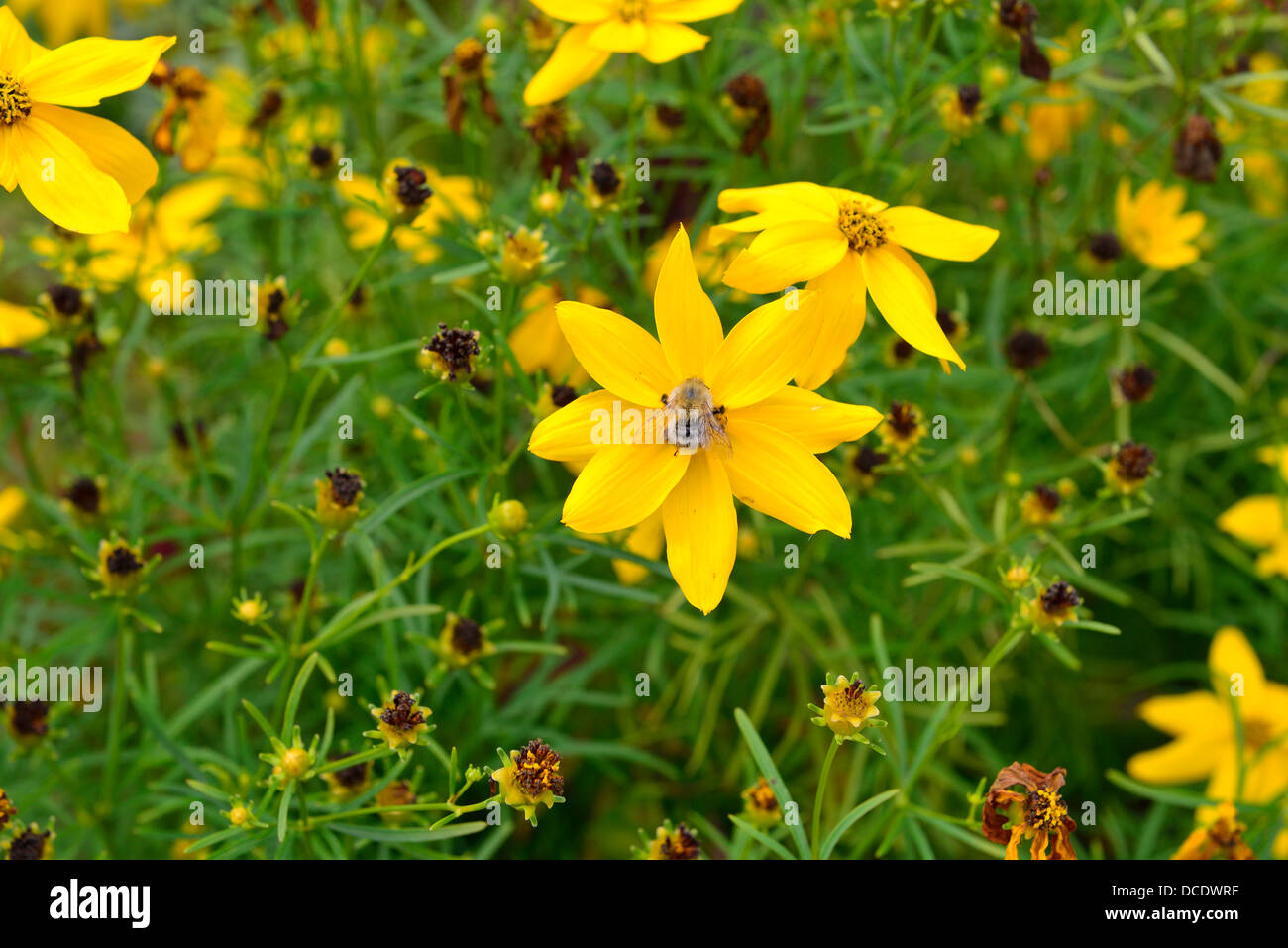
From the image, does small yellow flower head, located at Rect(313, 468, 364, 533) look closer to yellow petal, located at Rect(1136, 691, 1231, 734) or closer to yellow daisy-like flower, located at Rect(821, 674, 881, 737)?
yellow daisy-like flower, located at Rect(821, 674, 881, 737)

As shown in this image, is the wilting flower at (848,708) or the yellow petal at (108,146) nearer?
the wilting flower at (848,708)

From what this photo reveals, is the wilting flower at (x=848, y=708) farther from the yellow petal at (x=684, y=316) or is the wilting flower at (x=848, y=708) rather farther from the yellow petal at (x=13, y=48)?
the yellow petal at (x=13, y=48)

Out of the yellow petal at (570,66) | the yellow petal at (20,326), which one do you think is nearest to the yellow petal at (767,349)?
the yellow petal at (570,66)

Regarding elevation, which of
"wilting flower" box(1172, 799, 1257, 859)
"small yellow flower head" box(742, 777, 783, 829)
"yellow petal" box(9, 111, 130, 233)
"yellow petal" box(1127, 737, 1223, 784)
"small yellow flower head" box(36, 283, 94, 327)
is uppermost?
"yellow petal" box(9, 111, 130, 233)

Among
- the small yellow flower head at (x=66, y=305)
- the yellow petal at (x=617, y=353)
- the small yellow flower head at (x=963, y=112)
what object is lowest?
the yellow petal at (x=617, y=353)

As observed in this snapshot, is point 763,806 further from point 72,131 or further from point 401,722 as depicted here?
point 72,131

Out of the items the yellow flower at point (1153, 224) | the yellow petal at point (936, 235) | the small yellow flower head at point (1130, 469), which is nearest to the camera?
the yellow petal at point (936, 235)

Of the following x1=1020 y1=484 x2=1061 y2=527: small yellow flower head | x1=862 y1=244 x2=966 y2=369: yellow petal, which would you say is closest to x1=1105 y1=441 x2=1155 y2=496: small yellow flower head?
x1=1020 y1=484 x2=1061 y2=527: small yellow flower head

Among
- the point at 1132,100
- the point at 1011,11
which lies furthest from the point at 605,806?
the point at 1132,100
